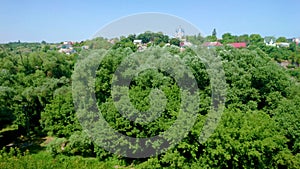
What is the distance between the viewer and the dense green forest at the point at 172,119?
891cm

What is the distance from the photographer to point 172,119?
9.50 m

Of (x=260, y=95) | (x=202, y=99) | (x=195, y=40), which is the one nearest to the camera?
(x=202, y=99)

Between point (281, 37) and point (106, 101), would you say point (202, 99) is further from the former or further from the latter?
point (281, 37)

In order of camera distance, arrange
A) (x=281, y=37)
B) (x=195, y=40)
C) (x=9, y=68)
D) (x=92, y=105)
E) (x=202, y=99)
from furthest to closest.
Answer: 1. (x=281, y=37)
2. (x=195, y=40)
3. (x=9, y=68)
4. (x=92, y=105)
5. (x=202, y=99)

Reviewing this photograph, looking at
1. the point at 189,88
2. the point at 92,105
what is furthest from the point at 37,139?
the point at 189,88

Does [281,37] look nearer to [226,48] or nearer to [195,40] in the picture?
[195,40]

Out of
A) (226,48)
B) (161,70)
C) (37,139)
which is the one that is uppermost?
(226,48)

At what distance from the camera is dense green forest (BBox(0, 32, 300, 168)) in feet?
29.2

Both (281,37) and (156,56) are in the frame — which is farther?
(281,37)

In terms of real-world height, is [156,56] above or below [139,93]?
above

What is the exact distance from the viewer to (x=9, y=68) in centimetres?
1792

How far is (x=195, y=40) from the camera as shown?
22016 millimetres

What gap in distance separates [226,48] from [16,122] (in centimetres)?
1226

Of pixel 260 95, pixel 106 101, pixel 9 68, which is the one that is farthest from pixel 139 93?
pixel 9 68
